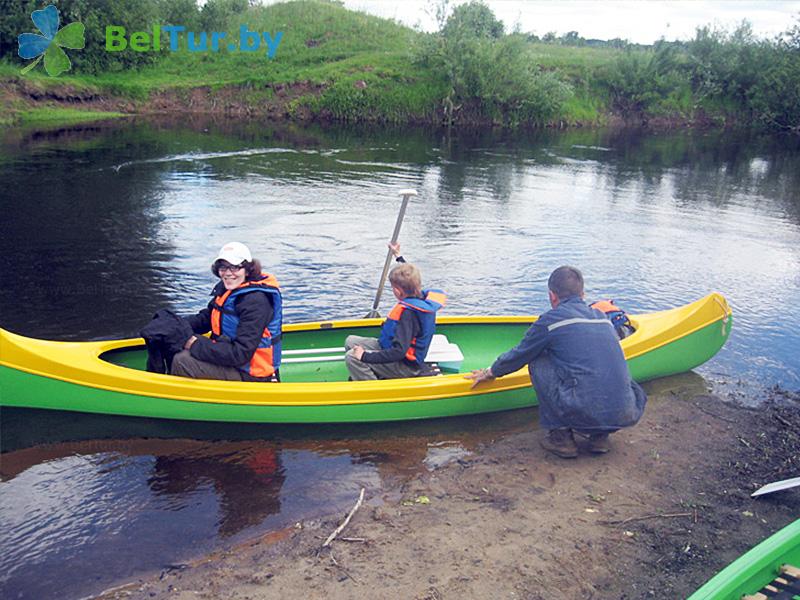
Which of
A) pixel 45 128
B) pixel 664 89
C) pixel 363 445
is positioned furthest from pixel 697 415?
pixel 664 89

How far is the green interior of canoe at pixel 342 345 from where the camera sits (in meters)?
6.03

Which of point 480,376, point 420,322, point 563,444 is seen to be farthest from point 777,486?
point 420,322

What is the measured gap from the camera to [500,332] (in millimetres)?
7078

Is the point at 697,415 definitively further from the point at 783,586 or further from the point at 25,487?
the point at 25,487

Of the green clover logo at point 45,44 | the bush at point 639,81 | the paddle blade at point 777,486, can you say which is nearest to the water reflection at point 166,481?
the paddle blade at point 777,486

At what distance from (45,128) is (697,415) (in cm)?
2140

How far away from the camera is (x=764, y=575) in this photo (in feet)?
10.9

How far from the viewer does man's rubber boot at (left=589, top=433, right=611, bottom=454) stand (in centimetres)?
517

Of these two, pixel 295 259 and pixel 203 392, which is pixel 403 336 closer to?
pixel 203 392

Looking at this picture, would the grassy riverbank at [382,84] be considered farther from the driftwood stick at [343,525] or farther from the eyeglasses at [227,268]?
the driftwood stick at [343,525]

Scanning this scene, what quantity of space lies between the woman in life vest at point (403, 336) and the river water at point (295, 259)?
455 millimetres

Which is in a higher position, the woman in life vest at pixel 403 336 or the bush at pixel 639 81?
the bush at pixel 639 81

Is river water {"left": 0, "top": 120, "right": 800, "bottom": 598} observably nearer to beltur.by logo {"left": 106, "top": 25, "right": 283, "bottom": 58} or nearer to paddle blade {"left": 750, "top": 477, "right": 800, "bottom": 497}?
paddle blade {"left": 750, "top": 477, "right": 800, "bottom": 497}

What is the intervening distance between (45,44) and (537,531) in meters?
31.0
